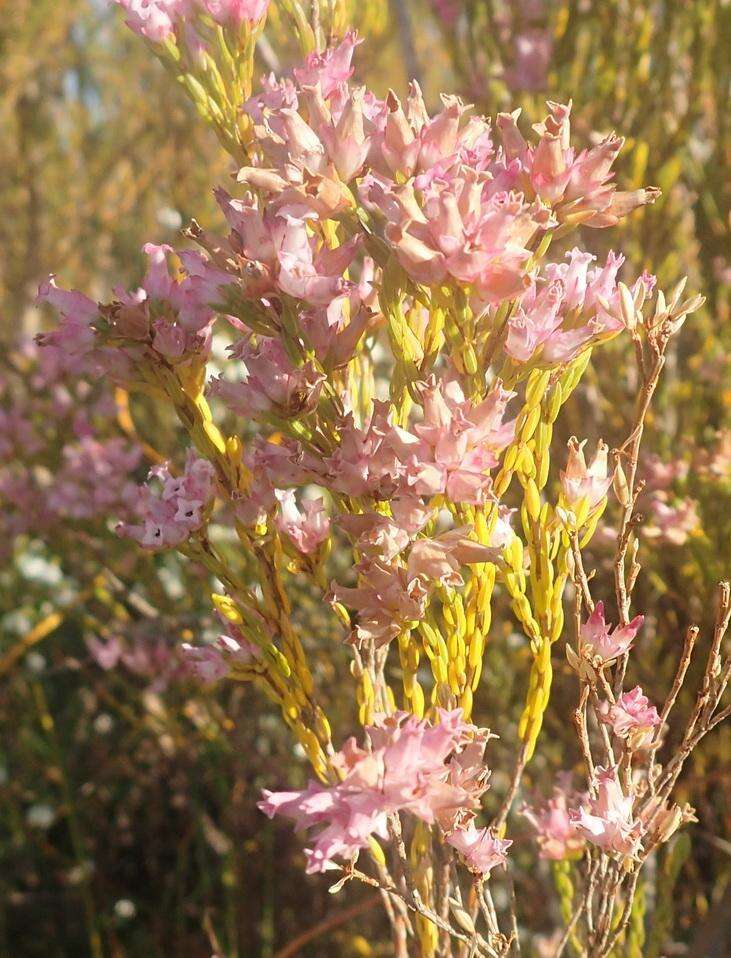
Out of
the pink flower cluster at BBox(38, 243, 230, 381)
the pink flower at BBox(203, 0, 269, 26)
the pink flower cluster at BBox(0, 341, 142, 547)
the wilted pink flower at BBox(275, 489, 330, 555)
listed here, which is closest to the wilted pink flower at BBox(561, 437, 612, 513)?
the wilted pink flower at BBox(275, 489, 330, 555)

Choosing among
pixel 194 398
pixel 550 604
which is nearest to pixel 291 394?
pixel 194 398

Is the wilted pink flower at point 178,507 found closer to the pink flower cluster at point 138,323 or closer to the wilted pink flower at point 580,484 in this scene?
the pink flower cluster at point 138,323

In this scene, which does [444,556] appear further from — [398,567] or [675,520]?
[675,520]

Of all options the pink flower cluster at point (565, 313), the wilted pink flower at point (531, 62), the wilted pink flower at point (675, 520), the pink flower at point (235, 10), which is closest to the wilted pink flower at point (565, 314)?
the pink flower cluster at point (565, 313)

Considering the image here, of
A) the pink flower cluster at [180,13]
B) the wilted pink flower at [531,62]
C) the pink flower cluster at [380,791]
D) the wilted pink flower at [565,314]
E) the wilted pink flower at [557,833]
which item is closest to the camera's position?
the pink flower cluster at [380,791]

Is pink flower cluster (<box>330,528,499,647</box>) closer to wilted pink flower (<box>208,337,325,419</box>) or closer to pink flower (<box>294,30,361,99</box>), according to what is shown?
wilted pink flower (<box>208,337,325,419</box>)
